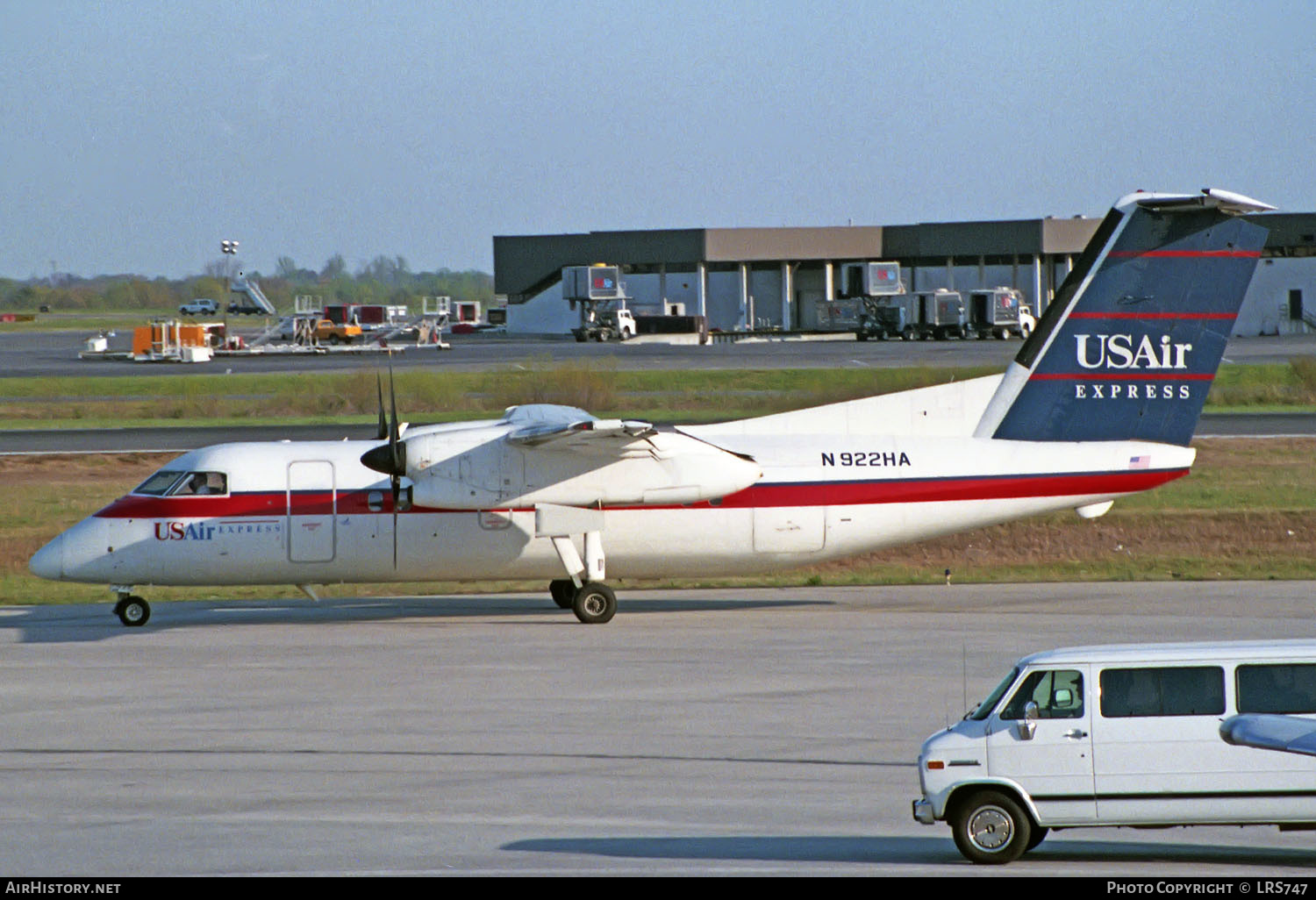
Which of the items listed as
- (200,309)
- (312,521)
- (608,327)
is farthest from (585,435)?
(200,309)

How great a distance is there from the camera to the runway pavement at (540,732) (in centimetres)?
1029

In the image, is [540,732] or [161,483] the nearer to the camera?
[540,732]

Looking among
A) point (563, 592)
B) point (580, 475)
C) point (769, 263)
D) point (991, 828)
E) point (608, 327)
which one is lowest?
point (563, 592)

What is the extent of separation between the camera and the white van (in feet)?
31.2

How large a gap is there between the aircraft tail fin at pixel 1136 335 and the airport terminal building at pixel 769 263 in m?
71.0

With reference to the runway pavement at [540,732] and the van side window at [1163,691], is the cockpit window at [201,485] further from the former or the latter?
the van side window at [1163,691]

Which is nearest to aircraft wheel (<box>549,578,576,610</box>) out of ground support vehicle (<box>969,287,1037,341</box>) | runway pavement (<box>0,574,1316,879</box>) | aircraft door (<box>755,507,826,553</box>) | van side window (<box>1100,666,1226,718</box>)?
runway pavement (<box>0,574,1316,879</box>)

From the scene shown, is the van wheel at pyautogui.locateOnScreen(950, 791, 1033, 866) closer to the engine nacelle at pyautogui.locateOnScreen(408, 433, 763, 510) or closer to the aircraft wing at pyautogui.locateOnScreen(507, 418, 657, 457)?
the aircraft wing at pyautogui.locateOnScreen(507, 418, 657, 457)

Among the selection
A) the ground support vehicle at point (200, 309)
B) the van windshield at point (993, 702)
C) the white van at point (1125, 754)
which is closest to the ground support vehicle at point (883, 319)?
the ground support vehicle at point (200, 309)

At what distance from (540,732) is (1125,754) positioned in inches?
260

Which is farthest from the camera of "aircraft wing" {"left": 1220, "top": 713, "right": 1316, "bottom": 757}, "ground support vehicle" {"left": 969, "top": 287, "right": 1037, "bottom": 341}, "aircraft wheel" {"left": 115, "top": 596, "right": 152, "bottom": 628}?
"ground support vehicle" {"left": 969, "top": 287, "right": 1037, "bottom": 341}

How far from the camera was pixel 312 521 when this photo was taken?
21.8 m

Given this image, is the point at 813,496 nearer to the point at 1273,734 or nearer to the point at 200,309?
the point at 1273,734

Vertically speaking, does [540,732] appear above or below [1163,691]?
below
